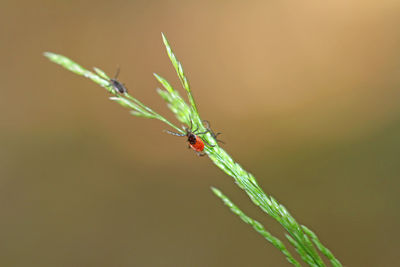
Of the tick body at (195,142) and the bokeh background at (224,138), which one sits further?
the bokeh background at (224,138)

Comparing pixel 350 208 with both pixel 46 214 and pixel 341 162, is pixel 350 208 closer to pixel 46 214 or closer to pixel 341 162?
pixel 341 162

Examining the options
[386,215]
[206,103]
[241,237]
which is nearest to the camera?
[386,215]

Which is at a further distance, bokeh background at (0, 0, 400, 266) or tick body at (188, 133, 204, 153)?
bokeh background at (0, 0, 400, 266)

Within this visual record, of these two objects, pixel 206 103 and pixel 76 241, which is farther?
pixel 206 103

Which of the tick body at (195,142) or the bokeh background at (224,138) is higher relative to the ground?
the bokeh background at (224,138)

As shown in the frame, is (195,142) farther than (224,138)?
No

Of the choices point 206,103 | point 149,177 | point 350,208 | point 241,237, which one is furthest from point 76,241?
point 350,208

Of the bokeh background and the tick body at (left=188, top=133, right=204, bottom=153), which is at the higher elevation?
the bokeh background

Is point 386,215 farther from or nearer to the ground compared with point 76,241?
nearer to the ground

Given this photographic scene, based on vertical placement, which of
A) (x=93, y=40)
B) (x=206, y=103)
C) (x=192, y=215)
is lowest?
(x=192, y=215)

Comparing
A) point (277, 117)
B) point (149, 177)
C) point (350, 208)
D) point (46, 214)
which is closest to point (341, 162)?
point (350, 208)

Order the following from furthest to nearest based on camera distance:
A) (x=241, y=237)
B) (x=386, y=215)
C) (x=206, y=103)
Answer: (x=206, y=103)
(x=241, y=237)
(x=386, y=215)
